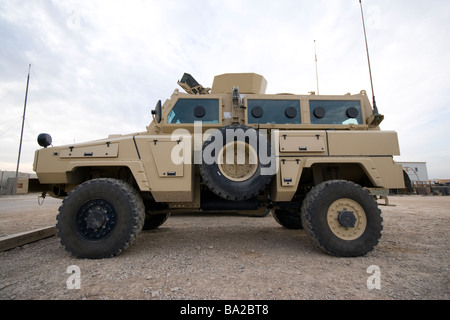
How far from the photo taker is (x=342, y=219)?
3098 mm

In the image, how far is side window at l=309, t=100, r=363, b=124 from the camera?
4030 mm

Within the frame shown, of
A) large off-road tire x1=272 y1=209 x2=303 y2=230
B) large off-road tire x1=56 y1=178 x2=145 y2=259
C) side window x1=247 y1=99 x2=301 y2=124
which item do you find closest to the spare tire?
side window x1=247 y1=99 x2=301 y2=124

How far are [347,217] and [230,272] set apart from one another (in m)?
1.78

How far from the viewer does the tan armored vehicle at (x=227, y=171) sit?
305 centimetres

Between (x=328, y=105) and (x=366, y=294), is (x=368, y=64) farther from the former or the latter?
(x=366, y=294)

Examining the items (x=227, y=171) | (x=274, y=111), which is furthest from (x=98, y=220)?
(x=274, y=111)

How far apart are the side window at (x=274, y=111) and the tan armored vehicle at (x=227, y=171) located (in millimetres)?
Result: 18

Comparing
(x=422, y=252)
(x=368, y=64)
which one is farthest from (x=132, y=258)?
(x=368, y=64)

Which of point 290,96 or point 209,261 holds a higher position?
point 290,96

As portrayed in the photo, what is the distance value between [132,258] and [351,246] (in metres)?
2.93

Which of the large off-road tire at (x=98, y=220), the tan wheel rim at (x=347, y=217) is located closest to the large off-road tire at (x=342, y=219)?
the tan wheel rim at (x=347, y=217)

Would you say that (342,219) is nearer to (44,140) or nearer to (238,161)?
(238,161)

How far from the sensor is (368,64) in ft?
14.2

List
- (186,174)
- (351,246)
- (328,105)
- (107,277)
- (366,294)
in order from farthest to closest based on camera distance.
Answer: (328,105) < (186,174) < (351,246) < (107,277) < (366,294)
